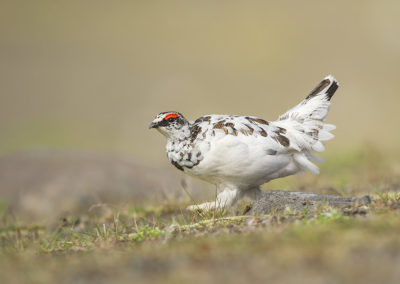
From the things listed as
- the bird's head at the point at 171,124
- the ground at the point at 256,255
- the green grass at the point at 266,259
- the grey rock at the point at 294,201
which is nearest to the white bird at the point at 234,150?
the bird's head at the point at 171,124

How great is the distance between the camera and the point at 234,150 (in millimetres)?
4562

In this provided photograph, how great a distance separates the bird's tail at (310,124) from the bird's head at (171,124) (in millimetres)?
1058

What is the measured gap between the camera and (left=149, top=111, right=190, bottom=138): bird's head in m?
4.77

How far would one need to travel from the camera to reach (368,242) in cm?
259

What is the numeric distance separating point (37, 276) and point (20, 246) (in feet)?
5.77

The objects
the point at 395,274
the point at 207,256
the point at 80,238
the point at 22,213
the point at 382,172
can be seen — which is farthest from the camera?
the point at 382,172

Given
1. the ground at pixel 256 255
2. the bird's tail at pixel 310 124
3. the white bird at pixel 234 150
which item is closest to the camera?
the ground at pixel 256 255

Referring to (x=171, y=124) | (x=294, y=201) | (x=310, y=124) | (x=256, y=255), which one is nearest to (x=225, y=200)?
(x=294, y=201)

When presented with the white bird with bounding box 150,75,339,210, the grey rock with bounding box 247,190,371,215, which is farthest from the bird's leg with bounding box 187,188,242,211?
the grey rock with bounding box 247,190,371,215

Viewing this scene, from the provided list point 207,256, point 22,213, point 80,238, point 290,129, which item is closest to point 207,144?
point 290,129

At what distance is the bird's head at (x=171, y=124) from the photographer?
4.77 meters

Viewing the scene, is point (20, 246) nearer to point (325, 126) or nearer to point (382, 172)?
point (325, 126)

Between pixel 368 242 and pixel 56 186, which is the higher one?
pixel 56 186

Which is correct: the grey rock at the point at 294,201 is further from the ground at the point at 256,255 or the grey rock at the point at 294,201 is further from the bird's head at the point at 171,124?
the bird's head at the point at 171,124
